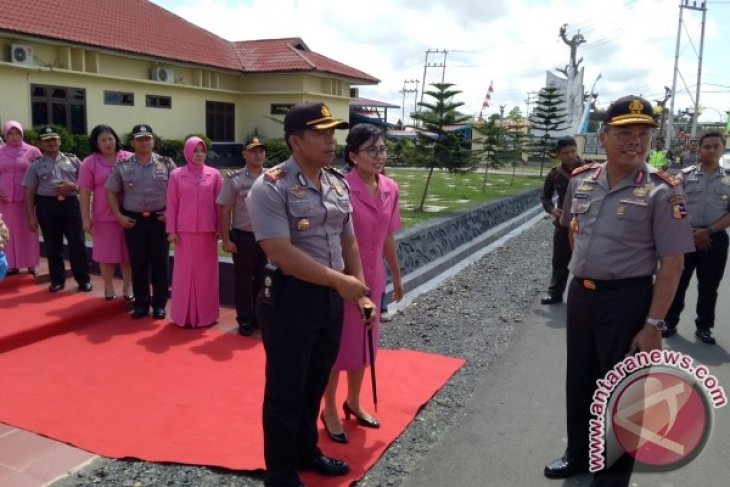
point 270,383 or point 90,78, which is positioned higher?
point 90,78

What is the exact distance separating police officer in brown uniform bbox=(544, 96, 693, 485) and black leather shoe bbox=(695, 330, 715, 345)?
2880 millimetres

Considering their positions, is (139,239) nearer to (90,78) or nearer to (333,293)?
(333,293)

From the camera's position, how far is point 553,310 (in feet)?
20.2

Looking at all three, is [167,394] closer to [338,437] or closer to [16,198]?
[338,437]

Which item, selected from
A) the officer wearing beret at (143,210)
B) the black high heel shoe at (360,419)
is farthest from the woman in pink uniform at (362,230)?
the officer wearing beret at (143,210)

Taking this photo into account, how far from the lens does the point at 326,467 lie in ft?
9.68

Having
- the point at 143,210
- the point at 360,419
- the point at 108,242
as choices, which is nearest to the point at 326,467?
the point at 360,419

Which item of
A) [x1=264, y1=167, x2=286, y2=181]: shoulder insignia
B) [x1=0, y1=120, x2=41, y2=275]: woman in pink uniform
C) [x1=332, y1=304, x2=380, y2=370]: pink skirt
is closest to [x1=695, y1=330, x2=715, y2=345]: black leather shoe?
[x1=332, y1=304, x2=380, y2=370]: pink skirt

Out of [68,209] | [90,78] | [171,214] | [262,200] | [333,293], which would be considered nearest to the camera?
[262,200]

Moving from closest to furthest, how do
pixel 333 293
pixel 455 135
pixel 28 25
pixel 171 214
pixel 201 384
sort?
pixel 333 293, pixel 201 384, pixel 171 214, pixel 455 135, pixel 28 25

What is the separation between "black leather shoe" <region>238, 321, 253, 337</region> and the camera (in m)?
5.05

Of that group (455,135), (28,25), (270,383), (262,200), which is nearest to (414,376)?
(270,383)

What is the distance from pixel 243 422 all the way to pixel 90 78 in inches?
746

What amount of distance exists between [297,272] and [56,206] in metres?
4.25
